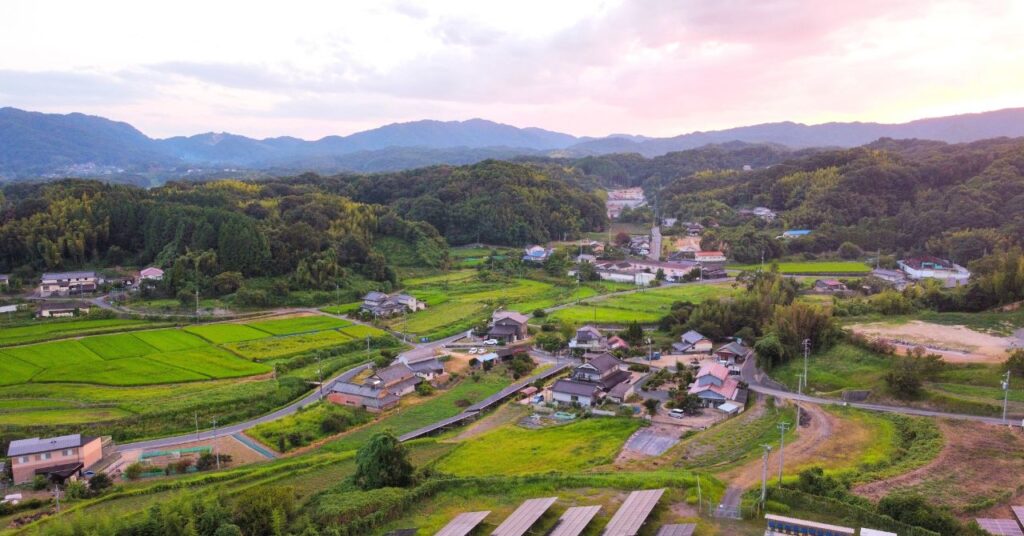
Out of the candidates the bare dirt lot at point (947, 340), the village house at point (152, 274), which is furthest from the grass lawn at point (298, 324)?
the bare dirt lot at point (947, 340)

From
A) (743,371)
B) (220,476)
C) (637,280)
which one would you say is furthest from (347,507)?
(637,280)

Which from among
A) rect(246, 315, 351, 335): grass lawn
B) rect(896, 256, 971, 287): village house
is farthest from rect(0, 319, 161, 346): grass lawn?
→ rect(896, 256, 971, 287): village house

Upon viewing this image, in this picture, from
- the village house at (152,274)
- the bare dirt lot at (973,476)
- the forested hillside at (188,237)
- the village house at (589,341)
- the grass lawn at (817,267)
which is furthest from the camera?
the grass lawn at (817,267)

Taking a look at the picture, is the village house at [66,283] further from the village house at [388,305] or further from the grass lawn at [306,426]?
the grass lawn at [306,426]

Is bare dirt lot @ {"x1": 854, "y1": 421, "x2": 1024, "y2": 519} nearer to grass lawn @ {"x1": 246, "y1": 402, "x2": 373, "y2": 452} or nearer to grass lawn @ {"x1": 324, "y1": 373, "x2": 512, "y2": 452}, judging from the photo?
grass lawn @ {"x1": 324, "y1": 373, "x2": 512, "y2": 452}

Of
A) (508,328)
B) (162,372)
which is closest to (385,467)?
(162,372)

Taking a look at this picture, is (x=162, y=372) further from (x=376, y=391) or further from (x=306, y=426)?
(x=376, y=391)
